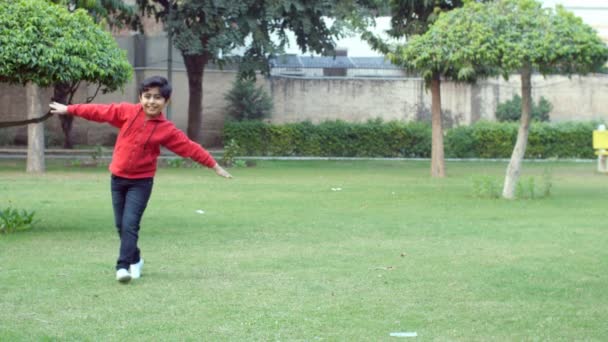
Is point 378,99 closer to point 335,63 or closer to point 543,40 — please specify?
point 335,63

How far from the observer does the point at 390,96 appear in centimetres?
3822

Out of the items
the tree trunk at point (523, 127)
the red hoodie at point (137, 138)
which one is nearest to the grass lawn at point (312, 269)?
the tree trunk at point (523, 127)

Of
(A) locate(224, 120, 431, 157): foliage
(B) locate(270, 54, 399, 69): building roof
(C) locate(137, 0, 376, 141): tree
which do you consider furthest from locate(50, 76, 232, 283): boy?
(B) locate(270, 54, 399, 69): building roof

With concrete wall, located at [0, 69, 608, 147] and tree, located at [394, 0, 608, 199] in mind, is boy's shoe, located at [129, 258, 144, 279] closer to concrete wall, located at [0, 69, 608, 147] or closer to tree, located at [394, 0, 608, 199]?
tree, located at [394, 0, 608, 199]

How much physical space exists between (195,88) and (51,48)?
66.4 ft

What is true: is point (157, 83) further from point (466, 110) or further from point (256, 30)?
point (466, 110)

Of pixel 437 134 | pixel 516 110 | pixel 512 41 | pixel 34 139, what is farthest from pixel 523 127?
pixel 516 110

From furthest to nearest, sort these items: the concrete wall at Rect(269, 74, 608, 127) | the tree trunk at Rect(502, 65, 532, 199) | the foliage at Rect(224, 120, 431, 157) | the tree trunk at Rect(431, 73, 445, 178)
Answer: the concrete wall at Rect(269, 74, 608, 127) → the foliage at Rect(224, 120, 431, 157) → the tree trunk at Rect(431, 73, 445, 178) → the tree trunk at Rect(502, 65, 532, 199)

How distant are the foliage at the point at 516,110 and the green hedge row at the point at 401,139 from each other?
9.81 feet

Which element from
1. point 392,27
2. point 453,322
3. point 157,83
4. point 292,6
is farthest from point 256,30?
point 453,322

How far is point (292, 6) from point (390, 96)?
37.8ft

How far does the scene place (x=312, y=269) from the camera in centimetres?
982

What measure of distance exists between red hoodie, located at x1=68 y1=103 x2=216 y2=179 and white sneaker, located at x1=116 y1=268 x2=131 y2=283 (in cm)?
83

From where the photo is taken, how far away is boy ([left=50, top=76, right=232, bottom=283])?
8.88m
